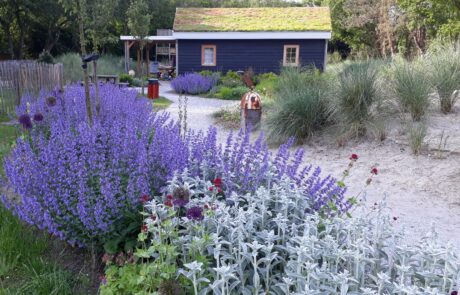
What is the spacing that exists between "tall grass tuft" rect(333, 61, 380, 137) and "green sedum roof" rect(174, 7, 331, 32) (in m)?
13.5

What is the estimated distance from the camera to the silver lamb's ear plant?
1.89m

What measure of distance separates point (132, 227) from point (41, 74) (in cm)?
822

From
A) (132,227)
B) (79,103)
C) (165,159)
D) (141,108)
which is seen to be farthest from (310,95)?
(132,227)

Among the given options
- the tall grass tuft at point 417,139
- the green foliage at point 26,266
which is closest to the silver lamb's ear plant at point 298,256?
the green foliage at point 26,266

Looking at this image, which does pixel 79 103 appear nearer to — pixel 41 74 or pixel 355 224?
pixel 355 224

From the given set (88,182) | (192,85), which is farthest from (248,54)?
(88,182)

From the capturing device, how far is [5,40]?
28188mm

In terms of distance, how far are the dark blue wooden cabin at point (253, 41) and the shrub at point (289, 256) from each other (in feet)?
59.1

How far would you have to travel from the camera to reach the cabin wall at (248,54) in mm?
20047

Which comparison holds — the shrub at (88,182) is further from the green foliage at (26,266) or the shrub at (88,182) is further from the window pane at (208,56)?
the window pane at (208,56)

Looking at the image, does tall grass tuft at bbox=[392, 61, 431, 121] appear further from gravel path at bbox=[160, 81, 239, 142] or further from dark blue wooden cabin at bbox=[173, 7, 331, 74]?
dark blue wooden cabin at bbox=[173, 7, 331, 74]

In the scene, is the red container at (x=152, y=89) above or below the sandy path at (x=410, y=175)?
above

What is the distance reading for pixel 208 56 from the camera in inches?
821

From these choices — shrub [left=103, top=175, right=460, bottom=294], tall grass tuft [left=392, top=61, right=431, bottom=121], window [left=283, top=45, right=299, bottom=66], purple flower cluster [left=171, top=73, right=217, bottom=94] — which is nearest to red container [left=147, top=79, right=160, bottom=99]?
purple flower cluster [left=171, top=73, right=217, bottom=94]
